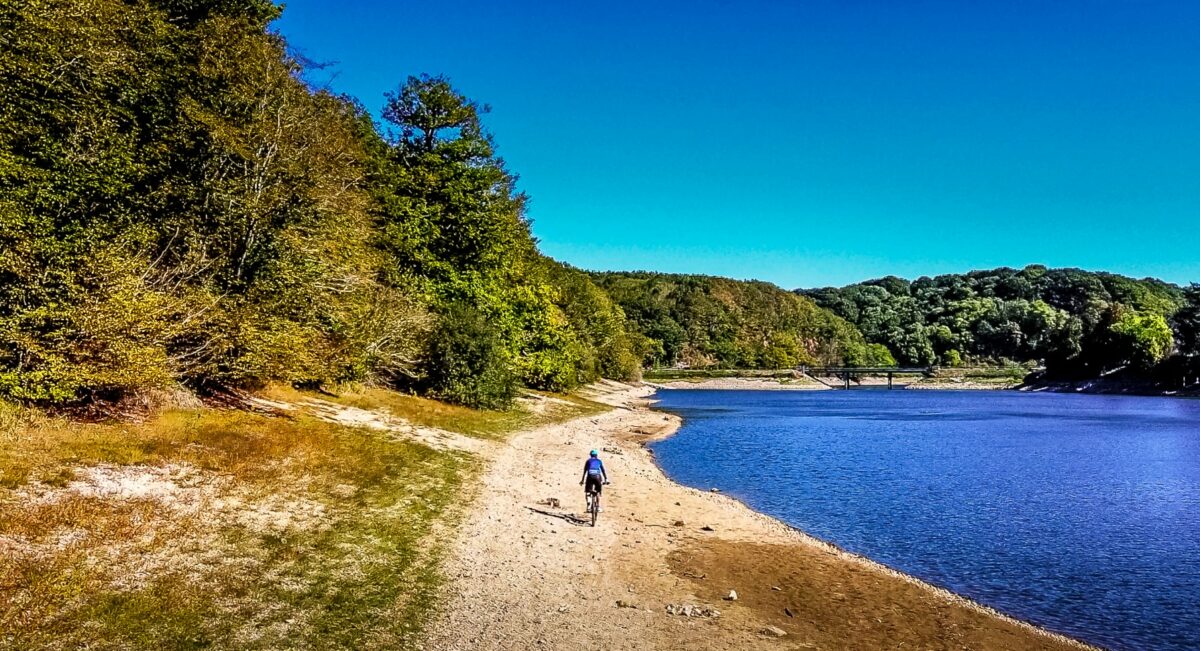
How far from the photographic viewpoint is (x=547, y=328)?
2485 inches

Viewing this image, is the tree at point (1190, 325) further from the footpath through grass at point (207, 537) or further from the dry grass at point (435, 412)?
the footpath through grass at point (207, 537)

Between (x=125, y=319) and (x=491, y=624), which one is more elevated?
(x=125, y=319)

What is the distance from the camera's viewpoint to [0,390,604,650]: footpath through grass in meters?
11.4

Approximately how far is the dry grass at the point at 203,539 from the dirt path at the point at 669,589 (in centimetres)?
129

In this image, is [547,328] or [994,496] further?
[547,328]

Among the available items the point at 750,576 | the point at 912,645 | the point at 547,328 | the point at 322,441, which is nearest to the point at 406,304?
the point at 322,441

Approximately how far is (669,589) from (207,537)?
10.0 metres

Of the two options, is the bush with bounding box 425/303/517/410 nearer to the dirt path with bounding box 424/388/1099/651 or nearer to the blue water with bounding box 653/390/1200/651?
the blue water with bounding box 653/390/1200/651

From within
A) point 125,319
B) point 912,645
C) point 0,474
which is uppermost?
point 125,319

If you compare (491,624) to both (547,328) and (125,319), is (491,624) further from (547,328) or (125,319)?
(547,328)

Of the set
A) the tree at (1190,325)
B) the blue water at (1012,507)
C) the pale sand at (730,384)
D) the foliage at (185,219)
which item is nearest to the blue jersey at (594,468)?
the blue water at (1012,507)

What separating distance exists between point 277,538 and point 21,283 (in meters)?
9.60

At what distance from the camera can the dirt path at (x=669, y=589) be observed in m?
12.7

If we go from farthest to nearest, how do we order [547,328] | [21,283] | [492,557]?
[547,328] < [21,283] < [492,557]
